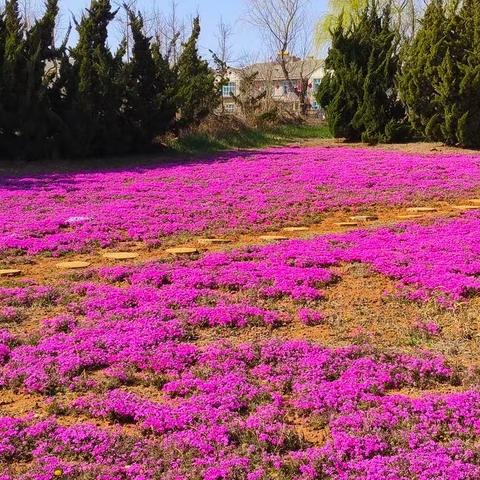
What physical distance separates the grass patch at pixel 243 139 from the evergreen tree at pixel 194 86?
2.47ft

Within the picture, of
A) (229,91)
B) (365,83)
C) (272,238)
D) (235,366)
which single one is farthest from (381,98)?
(235,366)

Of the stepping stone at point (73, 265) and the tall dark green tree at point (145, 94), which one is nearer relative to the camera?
the stepping stone at point (73, 265)

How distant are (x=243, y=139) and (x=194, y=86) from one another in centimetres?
311

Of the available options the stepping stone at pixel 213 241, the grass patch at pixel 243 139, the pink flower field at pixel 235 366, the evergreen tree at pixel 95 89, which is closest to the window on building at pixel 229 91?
the grass patch at pixel 243 139

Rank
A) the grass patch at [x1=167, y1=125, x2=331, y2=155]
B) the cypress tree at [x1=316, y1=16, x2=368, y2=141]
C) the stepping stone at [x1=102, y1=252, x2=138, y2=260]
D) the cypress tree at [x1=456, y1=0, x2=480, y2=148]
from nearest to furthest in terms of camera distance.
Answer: the stepping stone at [x1=102, y1=252, x2=138, y2=260]
the cypress tree at [x1=456, y1=0, x2=480, y2=148]
the grass patch at [x1=167, y1=125, x2=331, y2=155]
the cypress tree at [x1=316, y1=16, x2=368, y2=141]

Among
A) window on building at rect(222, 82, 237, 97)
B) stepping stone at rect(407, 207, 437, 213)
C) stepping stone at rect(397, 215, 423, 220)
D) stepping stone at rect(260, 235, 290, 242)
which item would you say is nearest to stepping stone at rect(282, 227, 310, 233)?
stepping stone at rect(260, 235, 290, 242)

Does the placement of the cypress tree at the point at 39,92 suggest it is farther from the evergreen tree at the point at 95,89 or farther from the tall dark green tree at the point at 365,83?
the tall dark green tree at the point at 365,83

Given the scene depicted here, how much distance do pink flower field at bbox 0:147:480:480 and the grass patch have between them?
12.8 m

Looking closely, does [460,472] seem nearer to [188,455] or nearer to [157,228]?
[188,455]

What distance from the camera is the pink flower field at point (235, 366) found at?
3.29m

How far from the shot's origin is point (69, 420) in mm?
3805

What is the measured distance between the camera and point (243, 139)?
25.1m

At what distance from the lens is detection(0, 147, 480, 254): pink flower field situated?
945 cm

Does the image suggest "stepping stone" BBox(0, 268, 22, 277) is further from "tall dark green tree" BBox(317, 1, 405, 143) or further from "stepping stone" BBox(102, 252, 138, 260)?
"tall dark green tree" BBox(317, 1, 405, 143)
